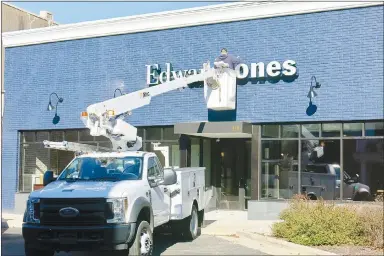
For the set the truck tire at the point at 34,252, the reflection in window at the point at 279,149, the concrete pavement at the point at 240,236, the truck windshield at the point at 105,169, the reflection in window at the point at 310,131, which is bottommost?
the concrete pavement at the point at 240,236

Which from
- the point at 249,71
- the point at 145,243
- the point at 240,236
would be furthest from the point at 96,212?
the point at 249,71

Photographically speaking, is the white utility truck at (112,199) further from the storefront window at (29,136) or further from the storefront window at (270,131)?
the storefront window at (29,136)

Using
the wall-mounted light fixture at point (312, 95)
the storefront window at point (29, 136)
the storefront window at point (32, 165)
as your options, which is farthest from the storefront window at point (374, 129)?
the storefront window at point (29, 136)

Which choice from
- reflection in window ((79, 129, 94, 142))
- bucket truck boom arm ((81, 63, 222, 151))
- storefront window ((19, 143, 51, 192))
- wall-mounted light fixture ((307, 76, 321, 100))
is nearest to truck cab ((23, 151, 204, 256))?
bucket truck boom arm ((81, 63, 222, 151))

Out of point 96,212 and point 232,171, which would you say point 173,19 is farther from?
point 96,212

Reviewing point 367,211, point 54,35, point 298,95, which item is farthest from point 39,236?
point 54,35

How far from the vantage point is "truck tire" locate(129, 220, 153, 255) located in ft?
28.5

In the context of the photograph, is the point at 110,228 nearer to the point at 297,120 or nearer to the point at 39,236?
the point at 39,236

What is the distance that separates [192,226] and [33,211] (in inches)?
170

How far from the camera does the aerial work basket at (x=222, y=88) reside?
631 inches

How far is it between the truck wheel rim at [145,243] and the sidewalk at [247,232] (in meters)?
2.56

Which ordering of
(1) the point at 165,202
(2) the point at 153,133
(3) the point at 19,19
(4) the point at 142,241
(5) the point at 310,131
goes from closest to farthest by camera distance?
(4) the point at 142,241, (1) the point at 165,202, (5) the point at 310,131, (2) the point at 153,133, (3) the point at 19,19

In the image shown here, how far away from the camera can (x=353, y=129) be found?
15086 millimetres

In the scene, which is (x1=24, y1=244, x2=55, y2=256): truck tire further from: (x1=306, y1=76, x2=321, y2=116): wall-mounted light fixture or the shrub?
(x1=306, y1=76, x2=321, y2=116): wall-mounted light fixture
